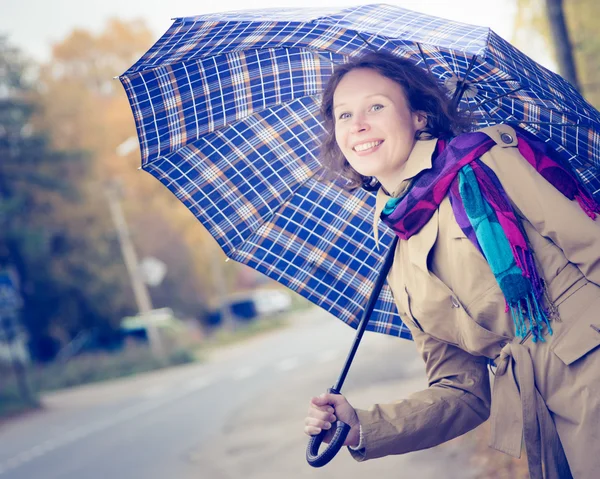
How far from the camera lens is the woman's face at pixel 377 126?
2.80m

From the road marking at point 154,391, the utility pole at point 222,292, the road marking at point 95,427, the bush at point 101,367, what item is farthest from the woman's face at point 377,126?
the utility pole at point 222,292

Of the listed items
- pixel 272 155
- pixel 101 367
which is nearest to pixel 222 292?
pixel 101 367

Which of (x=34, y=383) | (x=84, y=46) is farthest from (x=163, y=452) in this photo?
(x=84, y=46)

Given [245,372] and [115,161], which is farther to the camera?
[115,161]

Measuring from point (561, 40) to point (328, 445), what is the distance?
498 cm

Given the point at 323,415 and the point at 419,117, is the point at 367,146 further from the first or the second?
the point at 323,415

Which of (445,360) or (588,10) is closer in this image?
(445,360)

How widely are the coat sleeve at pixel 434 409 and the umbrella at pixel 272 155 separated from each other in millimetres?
403

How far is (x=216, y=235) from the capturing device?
3.51m

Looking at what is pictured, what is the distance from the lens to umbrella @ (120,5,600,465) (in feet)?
10.4

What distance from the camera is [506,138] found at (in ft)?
8.45

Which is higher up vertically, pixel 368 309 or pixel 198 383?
Answer: pixel 368 309

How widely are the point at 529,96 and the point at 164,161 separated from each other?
1.53m

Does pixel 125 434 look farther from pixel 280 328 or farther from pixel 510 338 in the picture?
pixel 280 328
